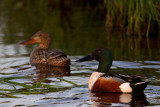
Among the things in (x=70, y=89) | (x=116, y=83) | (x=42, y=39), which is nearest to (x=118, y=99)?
(x=116, y=83)

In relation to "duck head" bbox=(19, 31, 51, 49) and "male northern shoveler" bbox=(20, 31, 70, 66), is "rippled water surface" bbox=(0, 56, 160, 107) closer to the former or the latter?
"male northern shoveler" bbox=(20, 31, 70, 66)

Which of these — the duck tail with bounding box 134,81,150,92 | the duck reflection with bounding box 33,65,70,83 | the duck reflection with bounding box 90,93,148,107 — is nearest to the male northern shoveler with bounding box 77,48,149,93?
the duck tail with bounding box 134,81,150,92

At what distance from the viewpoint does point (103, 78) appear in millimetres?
7402

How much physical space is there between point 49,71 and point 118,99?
315 cm

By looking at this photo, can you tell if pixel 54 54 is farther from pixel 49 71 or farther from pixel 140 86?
pixel 140 86

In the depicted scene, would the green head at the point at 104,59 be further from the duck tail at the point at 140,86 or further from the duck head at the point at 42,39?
the duck head at the point at 42,39

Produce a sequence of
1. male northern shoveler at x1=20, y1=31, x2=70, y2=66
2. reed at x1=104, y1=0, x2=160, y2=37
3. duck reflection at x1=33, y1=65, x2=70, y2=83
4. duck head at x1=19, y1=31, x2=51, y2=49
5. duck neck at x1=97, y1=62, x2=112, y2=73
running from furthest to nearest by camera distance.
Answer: duck head at x1=19, y1=31, x2=51, y2=49 < reed at x1=104, y1=0, x2=160, y2=37 < male northern shoveler at x1=20, y1=31, x2=70, y2=66 < duck reflection at x1=33, y1=65, x2=70, y2=83 < duck neck at x1=97, y1=62, x2=112, y2=73

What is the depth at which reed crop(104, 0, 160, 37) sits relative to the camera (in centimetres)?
1148

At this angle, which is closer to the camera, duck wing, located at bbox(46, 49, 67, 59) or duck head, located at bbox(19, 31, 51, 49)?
duck wing, located at bbox(46, 49, 67, 59)

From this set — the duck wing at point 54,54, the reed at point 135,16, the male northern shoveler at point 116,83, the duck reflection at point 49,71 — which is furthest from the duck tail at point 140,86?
the reed at point 135,16

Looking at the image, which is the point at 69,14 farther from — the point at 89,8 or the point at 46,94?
the point at 46,94

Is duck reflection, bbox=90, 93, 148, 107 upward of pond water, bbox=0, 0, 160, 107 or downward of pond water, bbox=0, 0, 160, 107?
downward

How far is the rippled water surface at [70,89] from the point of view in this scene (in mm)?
6691

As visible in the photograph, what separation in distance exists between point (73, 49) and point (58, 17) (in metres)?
6.81
